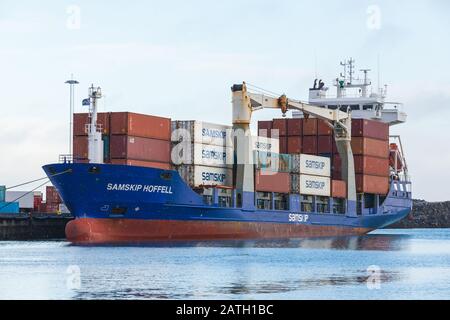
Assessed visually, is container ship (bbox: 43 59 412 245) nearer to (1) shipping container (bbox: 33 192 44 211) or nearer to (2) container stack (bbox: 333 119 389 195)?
(2) container stack (bbox: 333 119 389 195)

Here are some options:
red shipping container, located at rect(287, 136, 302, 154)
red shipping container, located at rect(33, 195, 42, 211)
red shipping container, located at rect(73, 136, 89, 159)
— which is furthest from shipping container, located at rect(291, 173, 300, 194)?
red shipping container, located at rect(33, 195, 42, 211)

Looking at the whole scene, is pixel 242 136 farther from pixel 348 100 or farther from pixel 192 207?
pixel 348 100

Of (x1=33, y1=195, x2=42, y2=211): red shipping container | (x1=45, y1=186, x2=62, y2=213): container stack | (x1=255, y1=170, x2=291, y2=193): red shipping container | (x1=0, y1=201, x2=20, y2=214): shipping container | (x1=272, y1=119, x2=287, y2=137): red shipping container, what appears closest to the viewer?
(x1=255, y1=170, x2=291, y2=193): red shipping container

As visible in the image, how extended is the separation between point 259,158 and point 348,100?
22898 mm

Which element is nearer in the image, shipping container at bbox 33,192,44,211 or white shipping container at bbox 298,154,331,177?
white shipping container at bbox 298,154,331,177

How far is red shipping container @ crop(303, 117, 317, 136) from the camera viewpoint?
83.6 metres

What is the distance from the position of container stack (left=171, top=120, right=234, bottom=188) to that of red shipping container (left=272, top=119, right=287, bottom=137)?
1369 centimetres

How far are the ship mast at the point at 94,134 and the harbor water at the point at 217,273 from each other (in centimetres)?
555

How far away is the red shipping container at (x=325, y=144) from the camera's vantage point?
275 feet

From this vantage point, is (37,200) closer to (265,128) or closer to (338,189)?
(265,128)

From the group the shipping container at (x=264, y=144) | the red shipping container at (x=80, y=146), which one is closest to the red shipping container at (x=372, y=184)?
the shipping container at (x=264, y=144)

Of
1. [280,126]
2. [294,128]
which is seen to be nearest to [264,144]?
[294,128]

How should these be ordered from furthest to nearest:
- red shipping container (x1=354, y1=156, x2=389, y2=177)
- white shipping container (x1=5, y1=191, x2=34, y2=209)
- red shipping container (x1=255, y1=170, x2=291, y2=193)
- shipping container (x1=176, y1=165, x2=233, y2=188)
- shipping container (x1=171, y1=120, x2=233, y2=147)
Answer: white shipping container (x1=5, y1=191, x2=34, y2=209) → red shipping container (x1=354, y1=156, x2=389, y2=177) → red shipping container (x1=255, y1=170, x2=291, y2=193) → shipping container (x1=176, y1=165, x2=233, y2=188) → shipping container (x1=171, y1=120, x2=233, y2=147)

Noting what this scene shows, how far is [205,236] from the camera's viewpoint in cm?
6731
